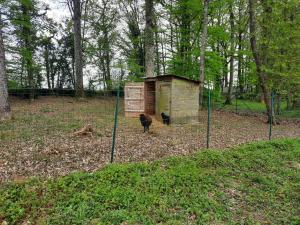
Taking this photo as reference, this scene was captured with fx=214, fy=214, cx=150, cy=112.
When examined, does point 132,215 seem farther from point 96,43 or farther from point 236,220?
point 96,43

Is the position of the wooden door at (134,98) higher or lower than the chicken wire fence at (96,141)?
higher

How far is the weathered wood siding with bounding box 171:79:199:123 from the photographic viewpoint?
886cm

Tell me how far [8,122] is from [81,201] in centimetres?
567

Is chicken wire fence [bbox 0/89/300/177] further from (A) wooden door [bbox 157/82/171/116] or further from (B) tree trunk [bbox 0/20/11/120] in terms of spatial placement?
(B) tree trunk [bbox 0/20/11/120]

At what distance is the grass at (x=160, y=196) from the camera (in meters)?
3.01

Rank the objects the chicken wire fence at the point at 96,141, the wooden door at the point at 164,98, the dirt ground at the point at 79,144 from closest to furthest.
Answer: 1. the dirt ground at the point at 79,144
2. the chicken wire fence at the point at 96,141
3. the wooden door at the point at 164,98

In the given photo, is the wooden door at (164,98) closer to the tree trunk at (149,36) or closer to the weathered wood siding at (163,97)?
the weathered wood siding at (163,97)

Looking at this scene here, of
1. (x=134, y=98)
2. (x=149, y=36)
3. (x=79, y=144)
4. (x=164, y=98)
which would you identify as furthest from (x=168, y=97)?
(x=79, y=144)

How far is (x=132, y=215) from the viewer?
3029 millimetres

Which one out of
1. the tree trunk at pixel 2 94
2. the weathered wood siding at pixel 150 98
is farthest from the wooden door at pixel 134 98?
the tree trunk at pixel 2 94

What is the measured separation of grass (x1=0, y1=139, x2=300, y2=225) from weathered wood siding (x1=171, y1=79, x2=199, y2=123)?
4.34 metres

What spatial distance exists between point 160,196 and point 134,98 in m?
7.75

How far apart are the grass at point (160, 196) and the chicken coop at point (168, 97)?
14.4 ft

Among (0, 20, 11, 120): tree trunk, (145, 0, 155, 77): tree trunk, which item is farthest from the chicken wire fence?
(145, 0, 155, 77): tree trunk
